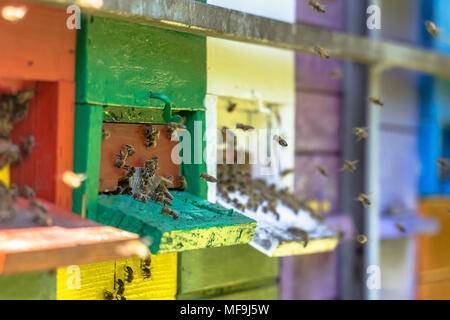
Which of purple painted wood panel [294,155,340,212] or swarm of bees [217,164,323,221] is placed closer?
swarm of bees [217,164,323,221]

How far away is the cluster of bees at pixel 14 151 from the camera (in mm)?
2955

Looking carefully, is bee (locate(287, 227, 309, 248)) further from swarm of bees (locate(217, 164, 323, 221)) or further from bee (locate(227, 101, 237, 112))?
bee (locate(227, 101, 237, 112))

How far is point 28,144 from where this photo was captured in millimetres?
3369

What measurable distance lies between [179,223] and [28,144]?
1.02 metres

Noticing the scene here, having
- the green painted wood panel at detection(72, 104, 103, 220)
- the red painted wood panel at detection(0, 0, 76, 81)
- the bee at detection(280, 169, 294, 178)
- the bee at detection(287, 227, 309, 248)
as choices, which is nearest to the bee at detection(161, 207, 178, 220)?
the green painted wood panel at detection(72, 104, 103, 220)

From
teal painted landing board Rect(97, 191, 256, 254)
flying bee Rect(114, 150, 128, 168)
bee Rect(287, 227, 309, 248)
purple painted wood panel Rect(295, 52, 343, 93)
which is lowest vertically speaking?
bee Rect(287, 227, 309, 248)

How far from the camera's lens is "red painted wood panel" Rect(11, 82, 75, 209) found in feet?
11.2

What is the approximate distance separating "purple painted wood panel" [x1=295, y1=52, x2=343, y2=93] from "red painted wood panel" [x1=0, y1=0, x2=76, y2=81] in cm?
295

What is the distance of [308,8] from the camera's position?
6.00 m

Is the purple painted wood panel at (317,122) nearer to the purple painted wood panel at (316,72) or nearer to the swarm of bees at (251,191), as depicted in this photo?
the purple painted wood panel at (316,72)

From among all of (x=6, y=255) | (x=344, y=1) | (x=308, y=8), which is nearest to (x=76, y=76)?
(x=6, y=255)

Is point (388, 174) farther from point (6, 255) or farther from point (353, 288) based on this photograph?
point (6, 255)

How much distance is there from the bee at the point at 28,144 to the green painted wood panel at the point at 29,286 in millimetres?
735
